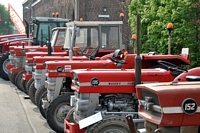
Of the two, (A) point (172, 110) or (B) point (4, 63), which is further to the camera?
(B) point (4, 63)

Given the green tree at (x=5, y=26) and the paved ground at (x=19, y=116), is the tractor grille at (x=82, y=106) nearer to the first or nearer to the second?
the paved ground at (x=19, y=116)

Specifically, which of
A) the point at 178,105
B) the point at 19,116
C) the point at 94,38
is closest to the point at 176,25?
the point at 94,38

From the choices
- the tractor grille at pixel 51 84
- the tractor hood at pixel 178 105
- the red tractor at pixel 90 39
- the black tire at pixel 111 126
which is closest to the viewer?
the tractor hood at pixel 178 105

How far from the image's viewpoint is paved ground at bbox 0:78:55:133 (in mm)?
10266

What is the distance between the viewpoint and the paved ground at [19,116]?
33.7 feet

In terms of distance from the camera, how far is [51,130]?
10.2 m

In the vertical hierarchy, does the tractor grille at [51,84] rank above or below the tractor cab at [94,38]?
below

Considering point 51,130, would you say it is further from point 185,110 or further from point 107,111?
point 185,110

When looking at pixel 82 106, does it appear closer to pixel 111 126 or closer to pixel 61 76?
pixel 111 126

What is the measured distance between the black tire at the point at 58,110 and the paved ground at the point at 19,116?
26.6 inches

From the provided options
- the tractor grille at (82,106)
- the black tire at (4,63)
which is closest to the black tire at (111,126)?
the tractor grille at (82,106)

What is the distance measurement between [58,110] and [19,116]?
272 centimetres

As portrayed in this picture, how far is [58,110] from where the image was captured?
372 inches

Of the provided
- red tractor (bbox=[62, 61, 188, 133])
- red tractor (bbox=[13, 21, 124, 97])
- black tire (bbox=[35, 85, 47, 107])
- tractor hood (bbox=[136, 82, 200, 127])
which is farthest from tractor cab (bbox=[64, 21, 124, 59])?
tractor hood (bbox=[136, 82, 200, 127])
